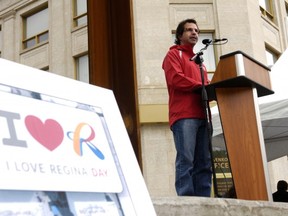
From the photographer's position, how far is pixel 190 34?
122 inches

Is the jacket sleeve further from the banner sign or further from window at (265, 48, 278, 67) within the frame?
window at (265, 48, 278, 67)

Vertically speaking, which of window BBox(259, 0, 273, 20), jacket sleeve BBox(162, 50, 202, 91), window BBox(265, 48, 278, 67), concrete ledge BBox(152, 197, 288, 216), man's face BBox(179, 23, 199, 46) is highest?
window BBox(259, 0, 273, 20)

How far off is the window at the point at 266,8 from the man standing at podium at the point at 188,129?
468 inches

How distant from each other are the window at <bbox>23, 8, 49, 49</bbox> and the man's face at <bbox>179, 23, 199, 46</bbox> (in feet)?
40.8

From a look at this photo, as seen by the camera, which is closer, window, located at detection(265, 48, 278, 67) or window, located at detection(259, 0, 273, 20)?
window, located at detection(265, 48, 278, 67)

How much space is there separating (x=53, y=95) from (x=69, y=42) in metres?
13.4

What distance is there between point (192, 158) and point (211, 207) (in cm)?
75

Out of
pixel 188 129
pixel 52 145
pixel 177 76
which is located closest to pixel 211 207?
pixel 188 129

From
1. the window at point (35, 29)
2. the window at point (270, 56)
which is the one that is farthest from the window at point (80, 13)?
the window at point (270, 56)

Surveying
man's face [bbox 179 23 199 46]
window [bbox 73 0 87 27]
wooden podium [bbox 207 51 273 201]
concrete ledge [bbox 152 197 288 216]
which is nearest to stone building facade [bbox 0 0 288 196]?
window [bbox 73 0 87 27]

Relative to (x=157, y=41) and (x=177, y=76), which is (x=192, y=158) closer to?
(x=177, y=76)

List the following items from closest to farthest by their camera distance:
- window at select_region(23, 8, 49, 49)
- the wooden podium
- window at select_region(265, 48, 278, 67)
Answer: the wooden podium → window at select_region(265, 48, 278, 67) → window at select_region(23, 8, 49, 49)

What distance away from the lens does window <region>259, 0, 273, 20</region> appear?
14.2 m

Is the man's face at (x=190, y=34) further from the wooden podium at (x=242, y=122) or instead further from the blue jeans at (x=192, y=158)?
the blue jeans at (x=192, y=158)
